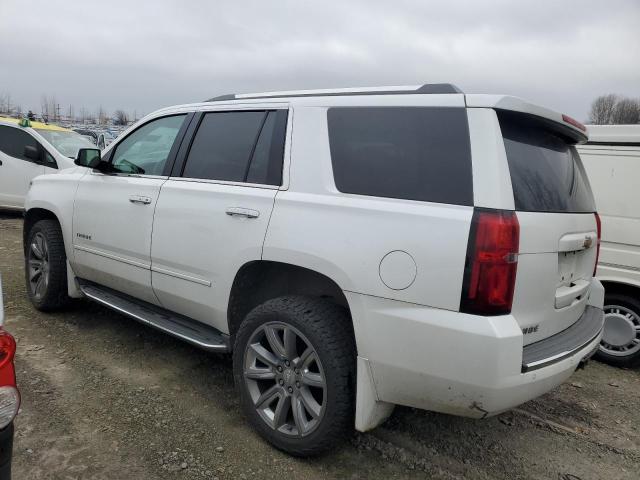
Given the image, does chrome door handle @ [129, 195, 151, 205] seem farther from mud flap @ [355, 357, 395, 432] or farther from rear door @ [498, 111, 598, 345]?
rear door @ [498, 111, 598, 345]

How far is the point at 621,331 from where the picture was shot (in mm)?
4355

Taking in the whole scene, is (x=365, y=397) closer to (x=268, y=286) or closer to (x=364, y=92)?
(x=268, y=286)

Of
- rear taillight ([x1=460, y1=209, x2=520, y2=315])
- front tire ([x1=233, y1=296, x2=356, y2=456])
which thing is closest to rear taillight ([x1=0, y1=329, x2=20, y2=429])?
front tire ([x1=233, y1=296, x2=356, y2=456])

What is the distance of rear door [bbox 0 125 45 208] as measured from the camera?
368 inches

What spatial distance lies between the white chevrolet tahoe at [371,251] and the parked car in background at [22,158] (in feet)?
22.9

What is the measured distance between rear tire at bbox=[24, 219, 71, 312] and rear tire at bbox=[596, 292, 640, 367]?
188 inches

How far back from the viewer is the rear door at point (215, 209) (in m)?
2.81

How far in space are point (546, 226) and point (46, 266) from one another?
4.06m

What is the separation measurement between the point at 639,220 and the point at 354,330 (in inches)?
123

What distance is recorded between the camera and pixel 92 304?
4.91m

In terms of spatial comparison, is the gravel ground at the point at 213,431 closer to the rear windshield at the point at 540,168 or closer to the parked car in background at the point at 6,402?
the parked car in background at the point at 6,402

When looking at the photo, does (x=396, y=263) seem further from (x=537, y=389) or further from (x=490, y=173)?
(x=537, y=389)

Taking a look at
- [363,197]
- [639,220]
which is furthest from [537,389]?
[639,220]

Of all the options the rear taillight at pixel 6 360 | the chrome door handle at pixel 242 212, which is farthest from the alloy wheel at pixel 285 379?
the rear taillight at pixel 6 360
